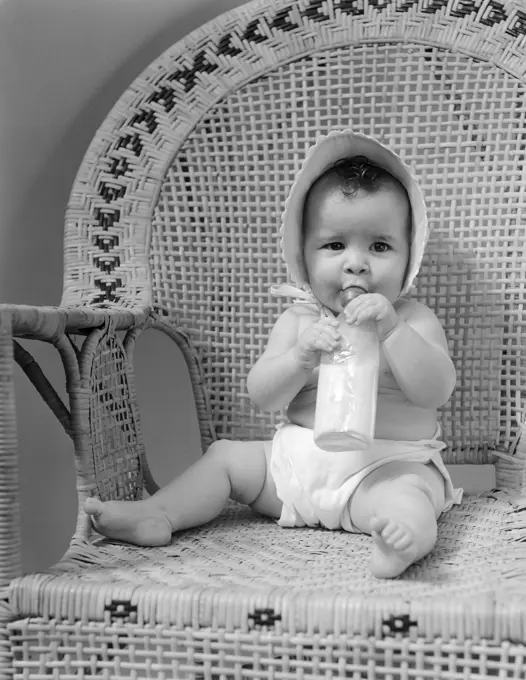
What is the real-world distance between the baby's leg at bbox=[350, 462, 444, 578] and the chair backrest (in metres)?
0.22

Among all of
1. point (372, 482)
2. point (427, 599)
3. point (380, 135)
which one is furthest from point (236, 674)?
point (380, 135)

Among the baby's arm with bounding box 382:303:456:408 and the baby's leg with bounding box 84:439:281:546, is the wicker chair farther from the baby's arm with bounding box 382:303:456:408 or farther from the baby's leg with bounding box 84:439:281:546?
the baby's arm with bounding box 382:303:456:408

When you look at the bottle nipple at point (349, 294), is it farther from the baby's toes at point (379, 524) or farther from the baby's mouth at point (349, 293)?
the baby's toes at point (379, 524)

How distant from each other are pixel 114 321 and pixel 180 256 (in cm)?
19

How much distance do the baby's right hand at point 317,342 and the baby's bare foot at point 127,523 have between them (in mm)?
234

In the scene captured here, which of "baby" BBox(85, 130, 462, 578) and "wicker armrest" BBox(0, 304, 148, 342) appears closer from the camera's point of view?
"wicker armrest" BBox(0, 304, 148, 342)

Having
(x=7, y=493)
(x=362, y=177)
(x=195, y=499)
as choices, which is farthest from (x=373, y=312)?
(x=7, y=493)

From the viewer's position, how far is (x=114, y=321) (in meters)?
0.99

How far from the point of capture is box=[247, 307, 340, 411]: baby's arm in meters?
0.88

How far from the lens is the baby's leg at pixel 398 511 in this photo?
0.75 m

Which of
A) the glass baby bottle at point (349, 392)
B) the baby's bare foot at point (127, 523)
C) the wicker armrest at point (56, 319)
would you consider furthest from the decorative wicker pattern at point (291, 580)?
the wicker armrest at point (56, 319)

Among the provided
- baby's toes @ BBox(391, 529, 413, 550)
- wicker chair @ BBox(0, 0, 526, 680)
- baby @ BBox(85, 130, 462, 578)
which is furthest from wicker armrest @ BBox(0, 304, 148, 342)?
baby's toes @ BBox(391, 529, 413, 550)

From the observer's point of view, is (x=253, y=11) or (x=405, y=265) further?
(x=253, y=11)

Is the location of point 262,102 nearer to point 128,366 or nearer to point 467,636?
point 128,366
